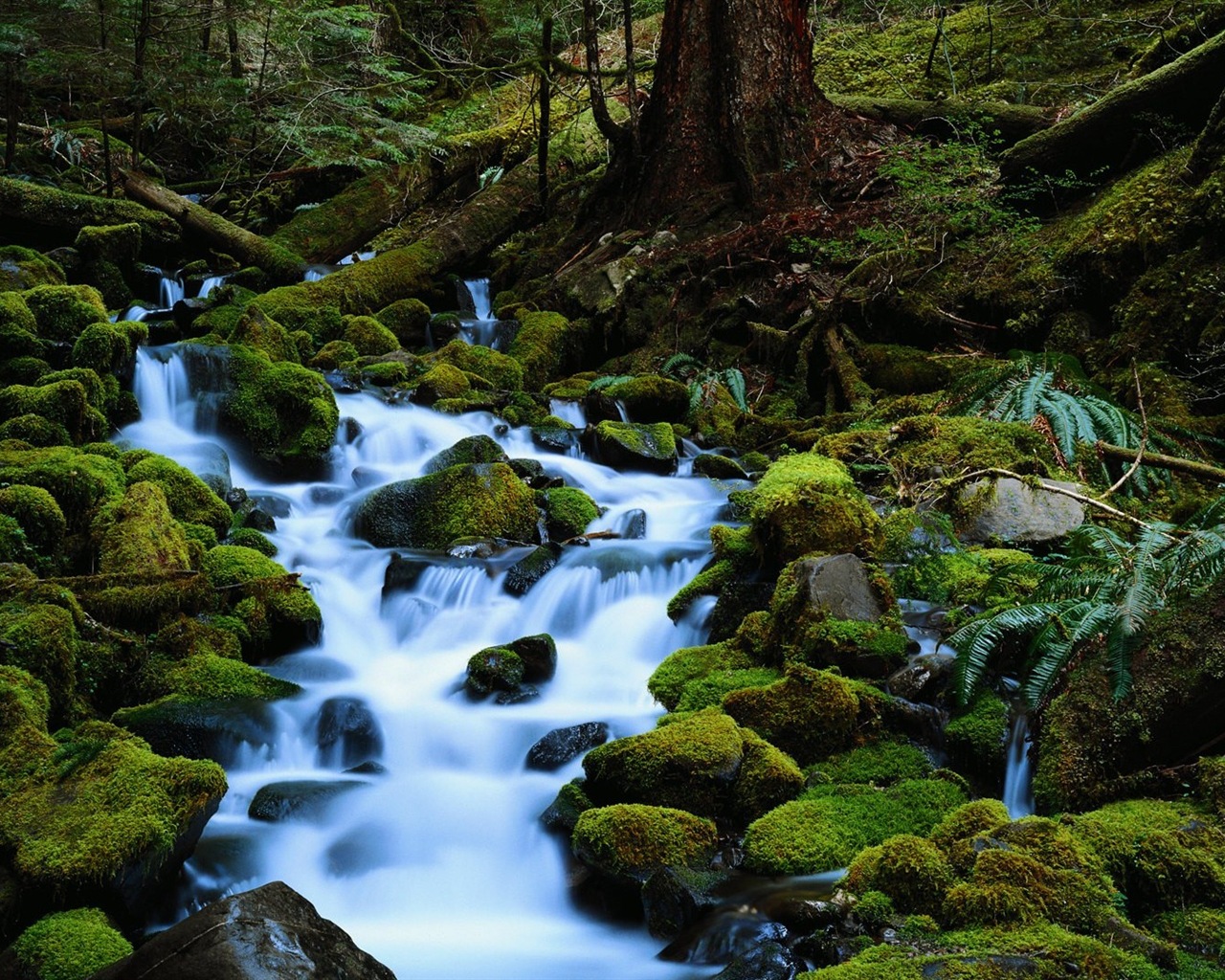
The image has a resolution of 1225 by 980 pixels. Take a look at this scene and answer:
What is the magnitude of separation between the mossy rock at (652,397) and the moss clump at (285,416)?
2819mm

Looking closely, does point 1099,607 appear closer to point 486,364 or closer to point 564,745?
point 564,745

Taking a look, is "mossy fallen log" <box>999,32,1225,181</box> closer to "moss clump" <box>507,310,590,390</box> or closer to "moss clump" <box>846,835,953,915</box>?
"moss clump" <box>507,310,590,390</box>

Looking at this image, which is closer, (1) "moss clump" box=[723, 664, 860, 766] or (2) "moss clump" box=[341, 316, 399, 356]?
(1) "moss clump" box=[723, 664, 860, 766]

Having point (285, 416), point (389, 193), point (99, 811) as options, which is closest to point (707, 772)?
point (99, 811)

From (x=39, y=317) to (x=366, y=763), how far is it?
19.7 ft

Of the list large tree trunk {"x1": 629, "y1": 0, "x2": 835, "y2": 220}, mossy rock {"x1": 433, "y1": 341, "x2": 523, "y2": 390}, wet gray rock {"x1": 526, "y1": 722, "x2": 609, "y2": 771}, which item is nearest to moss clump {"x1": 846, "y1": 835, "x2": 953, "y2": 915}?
wet gray rock {"x1": 526, "y1": 722, "x2": 609, "y2": 771}

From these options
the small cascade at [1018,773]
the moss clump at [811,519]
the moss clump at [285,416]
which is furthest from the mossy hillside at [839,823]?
the moss clump at [285,416]

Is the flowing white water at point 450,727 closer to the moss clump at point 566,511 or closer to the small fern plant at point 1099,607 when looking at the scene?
the moss clump at point 566,511

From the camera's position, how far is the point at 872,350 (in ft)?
32.3

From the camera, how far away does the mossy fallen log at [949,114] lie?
11.3 metres

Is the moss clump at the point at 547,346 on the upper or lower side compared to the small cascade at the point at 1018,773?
upper

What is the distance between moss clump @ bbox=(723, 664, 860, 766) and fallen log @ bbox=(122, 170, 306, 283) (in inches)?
437

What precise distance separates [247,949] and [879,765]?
2.69 m

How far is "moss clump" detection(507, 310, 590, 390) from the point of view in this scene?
11.5 m
